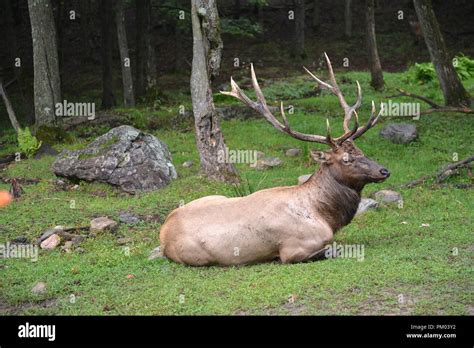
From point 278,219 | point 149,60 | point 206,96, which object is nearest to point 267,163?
point 206,96

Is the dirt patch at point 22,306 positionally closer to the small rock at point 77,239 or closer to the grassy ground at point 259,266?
the grassy ground at point 259,266

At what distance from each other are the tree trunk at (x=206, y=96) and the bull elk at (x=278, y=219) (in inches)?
151

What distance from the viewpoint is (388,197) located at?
1227 centimetres

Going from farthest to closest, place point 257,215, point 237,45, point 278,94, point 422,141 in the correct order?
point 237,45, point 278,94, point 422,141, point 257,215

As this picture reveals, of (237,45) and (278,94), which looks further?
(237,45)

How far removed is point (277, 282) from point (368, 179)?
208 cm

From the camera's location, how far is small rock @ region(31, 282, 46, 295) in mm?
8922

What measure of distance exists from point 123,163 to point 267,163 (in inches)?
111

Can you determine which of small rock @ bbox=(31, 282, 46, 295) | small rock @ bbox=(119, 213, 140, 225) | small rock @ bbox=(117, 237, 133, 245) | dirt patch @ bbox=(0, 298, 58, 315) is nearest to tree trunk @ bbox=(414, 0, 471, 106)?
small rock @ bbox=(119, 213, 140, 225)

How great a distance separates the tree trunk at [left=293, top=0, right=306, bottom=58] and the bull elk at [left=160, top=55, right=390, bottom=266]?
62.7 ft

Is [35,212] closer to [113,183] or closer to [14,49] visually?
[113,183]

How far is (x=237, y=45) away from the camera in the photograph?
32375mm

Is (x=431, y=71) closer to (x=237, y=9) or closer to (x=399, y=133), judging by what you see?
(x=399, y=133)
